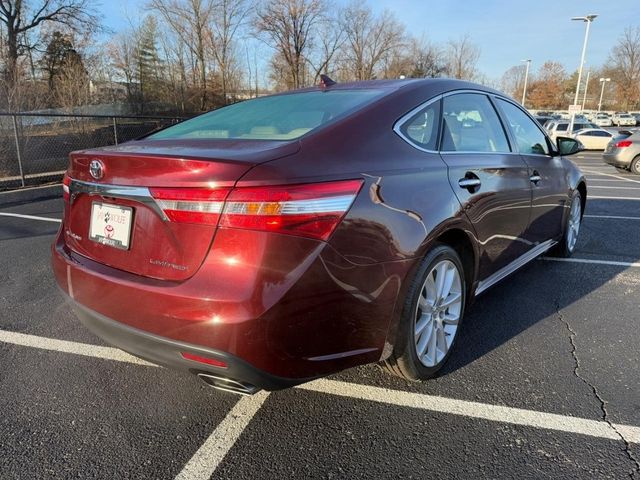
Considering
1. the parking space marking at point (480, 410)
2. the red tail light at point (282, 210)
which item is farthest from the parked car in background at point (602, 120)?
the red tail light at point (282, 210)

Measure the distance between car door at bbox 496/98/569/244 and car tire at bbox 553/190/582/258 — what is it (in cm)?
32

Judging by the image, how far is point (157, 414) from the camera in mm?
2328

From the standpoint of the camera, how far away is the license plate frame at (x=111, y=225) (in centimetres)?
→ 202

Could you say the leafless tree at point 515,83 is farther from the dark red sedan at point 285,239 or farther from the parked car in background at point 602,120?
the dark red sedan at point 285,239

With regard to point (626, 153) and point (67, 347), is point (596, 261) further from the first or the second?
point (626, 153)

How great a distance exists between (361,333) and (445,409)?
72 centimetres

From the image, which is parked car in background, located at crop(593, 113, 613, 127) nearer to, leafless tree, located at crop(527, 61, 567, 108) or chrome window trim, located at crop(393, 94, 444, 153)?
leafless tree, located at crop(527, 61, 567, 108)

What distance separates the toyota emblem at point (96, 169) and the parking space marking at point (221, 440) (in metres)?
1.29

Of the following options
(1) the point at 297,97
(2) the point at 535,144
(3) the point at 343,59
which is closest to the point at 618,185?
(2) the point at 535,144

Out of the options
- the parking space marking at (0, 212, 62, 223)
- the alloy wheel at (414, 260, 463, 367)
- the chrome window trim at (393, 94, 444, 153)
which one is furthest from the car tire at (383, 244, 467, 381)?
the parking space marking at (0, 212, 62, 223)

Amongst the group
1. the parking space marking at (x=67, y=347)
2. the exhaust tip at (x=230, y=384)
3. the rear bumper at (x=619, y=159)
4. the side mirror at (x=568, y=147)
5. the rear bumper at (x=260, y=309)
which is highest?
the side mirror at (x=568, y=147)

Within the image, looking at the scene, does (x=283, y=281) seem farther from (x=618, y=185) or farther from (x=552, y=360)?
(x=618, y=185)

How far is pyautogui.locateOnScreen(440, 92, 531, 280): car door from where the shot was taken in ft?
8.78

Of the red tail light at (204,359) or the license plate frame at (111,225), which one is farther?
the license plate frame at (111,225)
